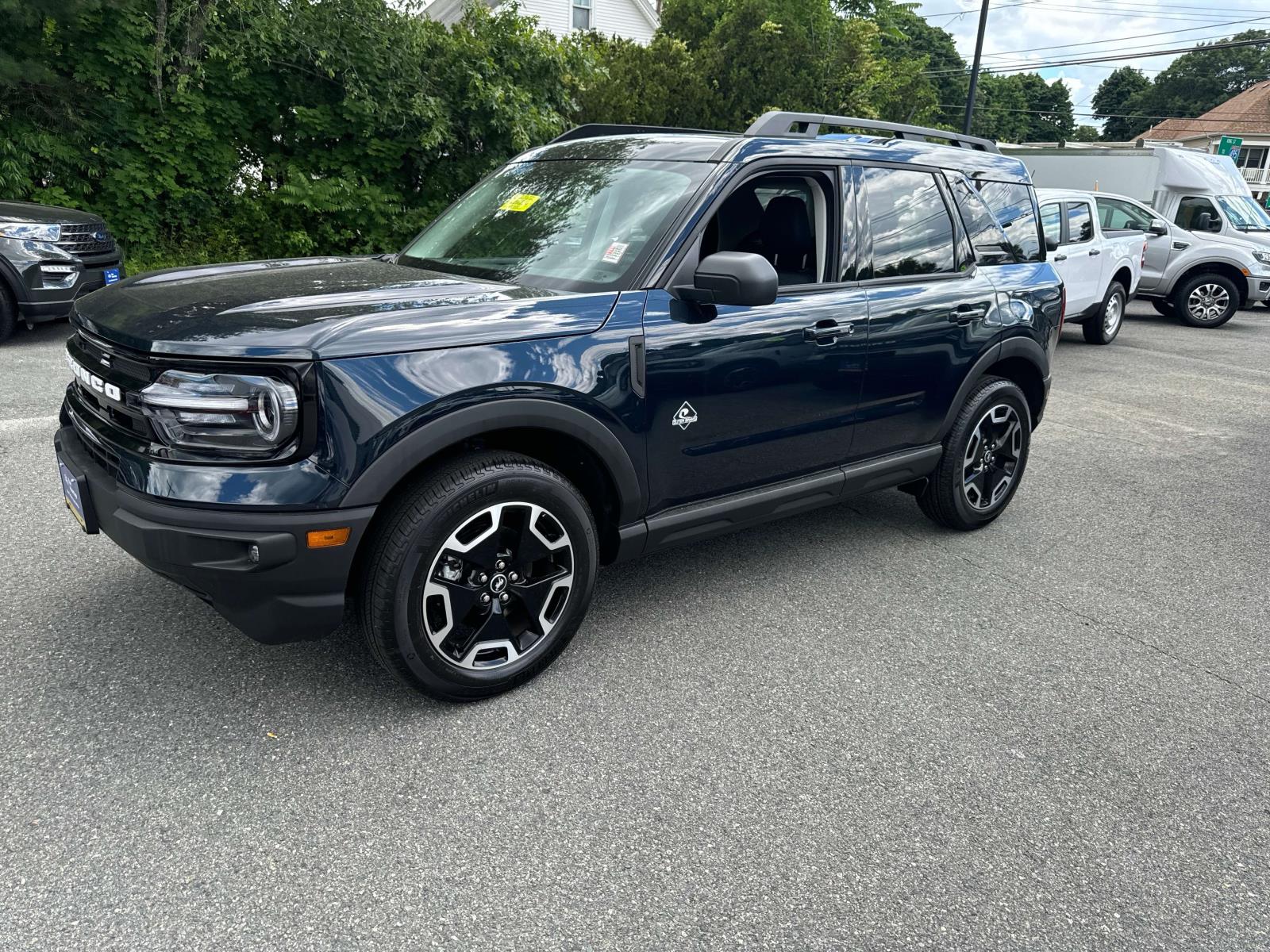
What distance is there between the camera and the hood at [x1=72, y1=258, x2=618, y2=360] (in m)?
2.57

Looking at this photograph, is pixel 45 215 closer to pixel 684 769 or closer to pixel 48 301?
pixel 48 301

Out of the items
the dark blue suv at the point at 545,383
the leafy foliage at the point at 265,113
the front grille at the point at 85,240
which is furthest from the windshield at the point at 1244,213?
the front grille at the point at 85,240

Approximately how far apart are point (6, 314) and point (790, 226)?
7.37m

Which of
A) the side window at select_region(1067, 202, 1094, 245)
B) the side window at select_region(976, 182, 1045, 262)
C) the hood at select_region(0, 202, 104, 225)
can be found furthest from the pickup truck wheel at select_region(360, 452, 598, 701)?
the side window at select_region(1067, 202, 1094, 245)

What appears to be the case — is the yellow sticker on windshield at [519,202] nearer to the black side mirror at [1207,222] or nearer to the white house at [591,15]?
the black side mirror at [1207,222]

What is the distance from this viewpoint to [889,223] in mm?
4074

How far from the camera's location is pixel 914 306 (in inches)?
161

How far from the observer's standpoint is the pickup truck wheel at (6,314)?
26.1 ft

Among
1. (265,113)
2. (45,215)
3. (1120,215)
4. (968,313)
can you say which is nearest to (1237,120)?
(1120,215)

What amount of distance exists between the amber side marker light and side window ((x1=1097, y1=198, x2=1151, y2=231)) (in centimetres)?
1257

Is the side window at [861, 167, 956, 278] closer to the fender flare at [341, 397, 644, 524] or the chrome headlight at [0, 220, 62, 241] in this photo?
the fender flare at [341, 397, 644, 524]

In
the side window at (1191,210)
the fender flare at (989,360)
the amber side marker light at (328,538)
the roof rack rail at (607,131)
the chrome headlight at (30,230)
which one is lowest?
the amber side marker light at (328,538)

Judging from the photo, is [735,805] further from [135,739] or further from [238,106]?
[238,106]

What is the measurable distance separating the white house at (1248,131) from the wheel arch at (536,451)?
70.0m
